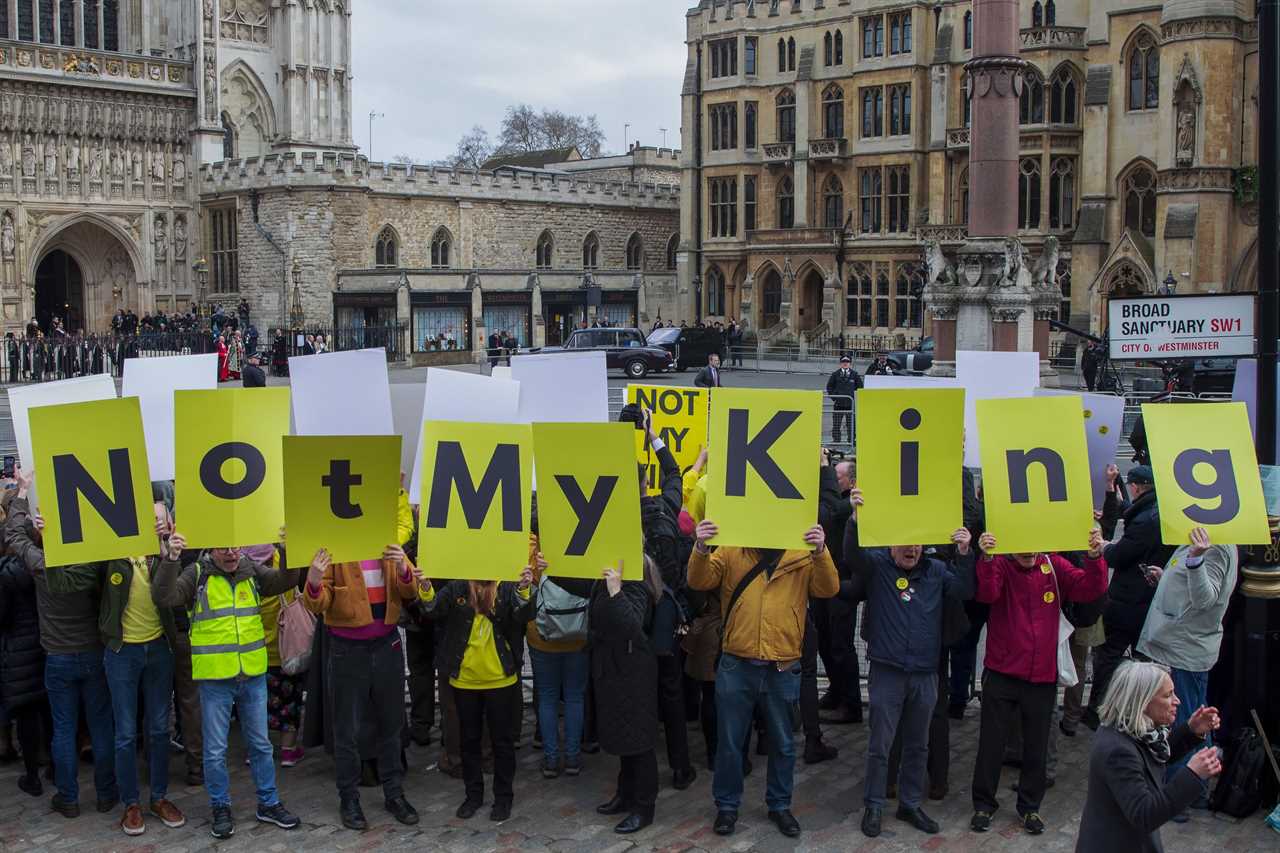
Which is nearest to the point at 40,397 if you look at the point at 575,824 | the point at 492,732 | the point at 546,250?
the point at 492,732

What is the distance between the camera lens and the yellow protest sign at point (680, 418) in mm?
10195

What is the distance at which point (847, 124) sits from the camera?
4584 cm

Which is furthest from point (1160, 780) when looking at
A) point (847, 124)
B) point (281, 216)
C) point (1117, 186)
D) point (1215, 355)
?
Answer: point (847, 124)

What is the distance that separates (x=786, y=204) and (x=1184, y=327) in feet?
130

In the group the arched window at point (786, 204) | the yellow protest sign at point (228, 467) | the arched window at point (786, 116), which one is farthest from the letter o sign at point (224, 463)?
the arched window at point (786, 116)

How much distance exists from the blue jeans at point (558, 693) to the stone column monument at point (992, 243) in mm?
9439

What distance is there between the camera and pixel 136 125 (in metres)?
42.1

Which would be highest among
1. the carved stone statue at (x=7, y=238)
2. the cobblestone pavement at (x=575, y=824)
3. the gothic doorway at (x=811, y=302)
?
the carved stone statue at (x=7, y=238)

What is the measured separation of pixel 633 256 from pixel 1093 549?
46.3 metres

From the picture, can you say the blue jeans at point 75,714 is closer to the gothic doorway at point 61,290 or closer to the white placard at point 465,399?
the white placard at point 465,399

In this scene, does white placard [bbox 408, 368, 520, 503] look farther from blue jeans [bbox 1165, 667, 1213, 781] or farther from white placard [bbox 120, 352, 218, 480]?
blue jeans [bbox 1165, 667, 1213, 781]

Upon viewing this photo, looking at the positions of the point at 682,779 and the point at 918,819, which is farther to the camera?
the point at 682,779

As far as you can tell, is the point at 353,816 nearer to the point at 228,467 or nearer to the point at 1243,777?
the point at 228,467

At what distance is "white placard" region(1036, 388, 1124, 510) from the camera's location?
8.47 meters
